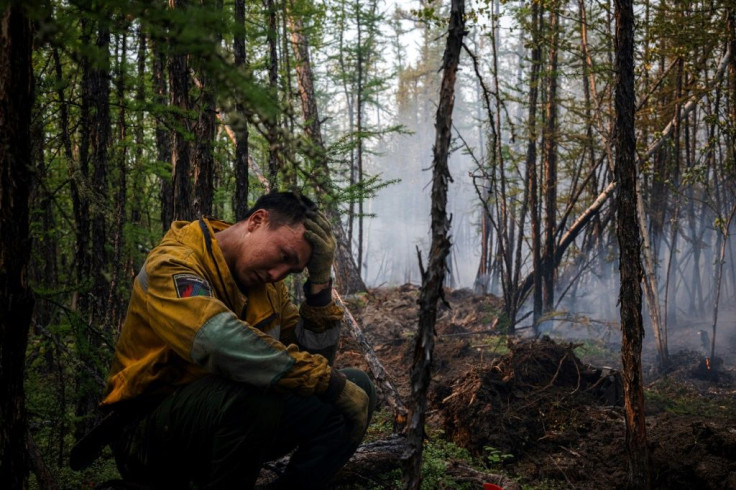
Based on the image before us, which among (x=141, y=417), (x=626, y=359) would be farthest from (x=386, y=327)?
(x=141, y=417)

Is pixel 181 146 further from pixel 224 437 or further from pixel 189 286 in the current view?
pixel 224 437

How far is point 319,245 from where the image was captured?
2.94m

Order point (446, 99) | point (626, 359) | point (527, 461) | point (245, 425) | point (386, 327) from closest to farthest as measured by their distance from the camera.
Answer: point (446, 99) → point (245, 425) → point (626, 359) → point (527, 461) → point (386, 327)

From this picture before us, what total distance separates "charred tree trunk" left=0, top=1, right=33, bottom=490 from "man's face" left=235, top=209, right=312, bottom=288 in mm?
1160

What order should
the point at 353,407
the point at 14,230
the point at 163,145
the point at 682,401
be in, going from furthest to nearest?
the point at 682,401, the point at 163,145, the point at 353,407, the point at 14,230

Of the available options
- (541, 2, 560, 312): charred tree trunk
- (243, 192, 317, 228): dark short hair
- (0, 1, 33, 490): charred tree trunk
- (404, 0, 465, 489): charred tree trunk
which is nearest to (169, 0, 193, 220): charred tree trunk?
(243, 192, 317, 228): dark short hair

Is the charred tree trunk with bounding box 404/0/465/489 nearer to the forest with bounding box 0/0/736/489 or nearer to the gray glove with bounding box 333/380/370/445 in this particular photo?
the forest with bounding box 0/0/736/489

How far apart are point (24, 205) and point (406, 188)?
4957cm

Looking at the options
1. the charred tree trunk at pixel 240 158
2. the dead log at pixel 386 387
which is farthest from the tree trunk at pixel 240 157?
the dead log at pixel 386 387

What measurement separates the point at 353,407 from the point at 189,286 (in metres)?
1.05

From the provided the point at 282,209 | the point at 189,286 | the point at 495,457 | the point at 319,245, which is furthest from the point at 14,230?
the point at 495,457

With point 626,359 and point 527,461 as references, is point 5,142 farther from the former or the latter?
point 527,461

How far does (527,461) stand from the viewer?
393cm

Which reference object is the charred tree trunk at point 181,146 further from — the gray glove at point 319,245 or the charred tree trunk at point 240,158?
the gray glove at point 319,245
